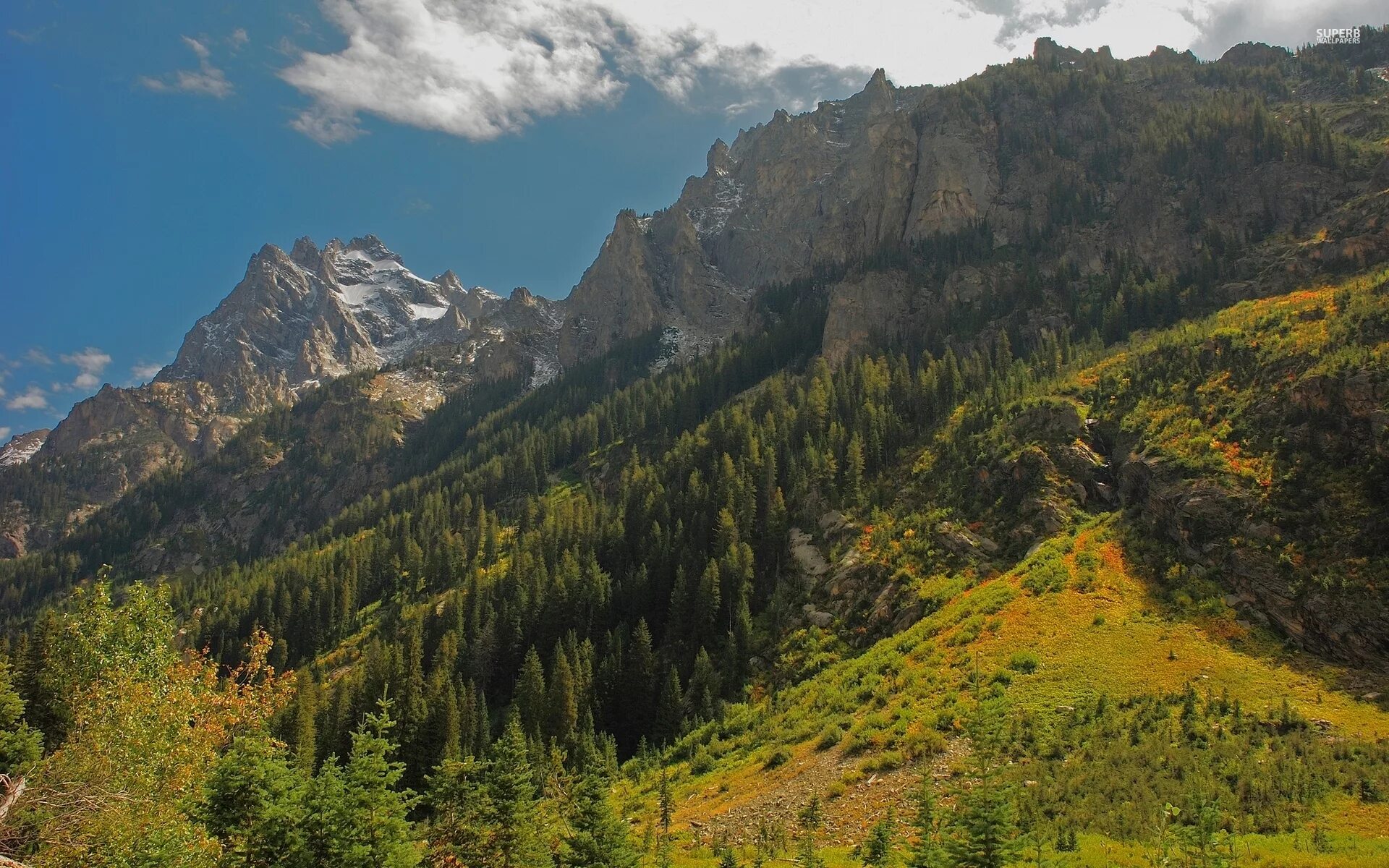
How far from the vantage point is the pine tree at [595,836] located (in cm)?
2456

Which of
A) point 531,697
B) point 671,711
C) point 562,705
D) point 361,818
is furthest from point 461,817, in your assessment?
point 531,697

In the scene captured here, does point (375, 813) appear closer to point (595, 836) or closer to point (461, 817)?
point (595, 836)

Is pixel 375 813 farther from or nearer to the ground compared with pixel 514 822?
farther from the ground

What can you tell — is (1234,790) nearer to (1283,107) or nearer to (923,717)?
(923,717)

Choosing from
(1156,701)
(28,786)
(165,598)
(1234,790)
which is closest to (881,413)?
(1156,701)

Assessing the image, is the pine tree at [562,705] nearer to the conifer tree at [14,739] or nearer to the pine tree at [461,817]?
the conifer tree at [14,739]

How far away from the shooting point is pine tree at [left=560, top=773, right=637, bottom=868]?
24.6 m

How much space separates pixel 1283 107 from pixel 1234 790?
206614 mm

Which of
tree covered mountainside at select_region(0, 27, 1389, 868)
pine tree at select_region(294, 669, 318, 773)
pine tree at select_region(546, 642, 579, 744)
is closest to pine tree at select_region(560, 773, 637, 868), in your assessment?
tree covered mountainside at select_region(0, 27, 1389, 868)

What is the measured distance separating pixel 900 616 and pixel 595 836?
45898mm

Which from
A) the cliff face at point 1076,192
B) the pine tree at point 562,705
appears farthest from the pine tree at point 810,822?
the cliff face at point 1076,192

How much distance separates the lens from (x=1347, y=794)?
29.1 m

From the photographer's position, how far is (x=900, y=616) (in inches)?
2576

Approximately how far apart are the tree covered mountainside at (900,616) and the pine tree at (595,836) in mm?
109
